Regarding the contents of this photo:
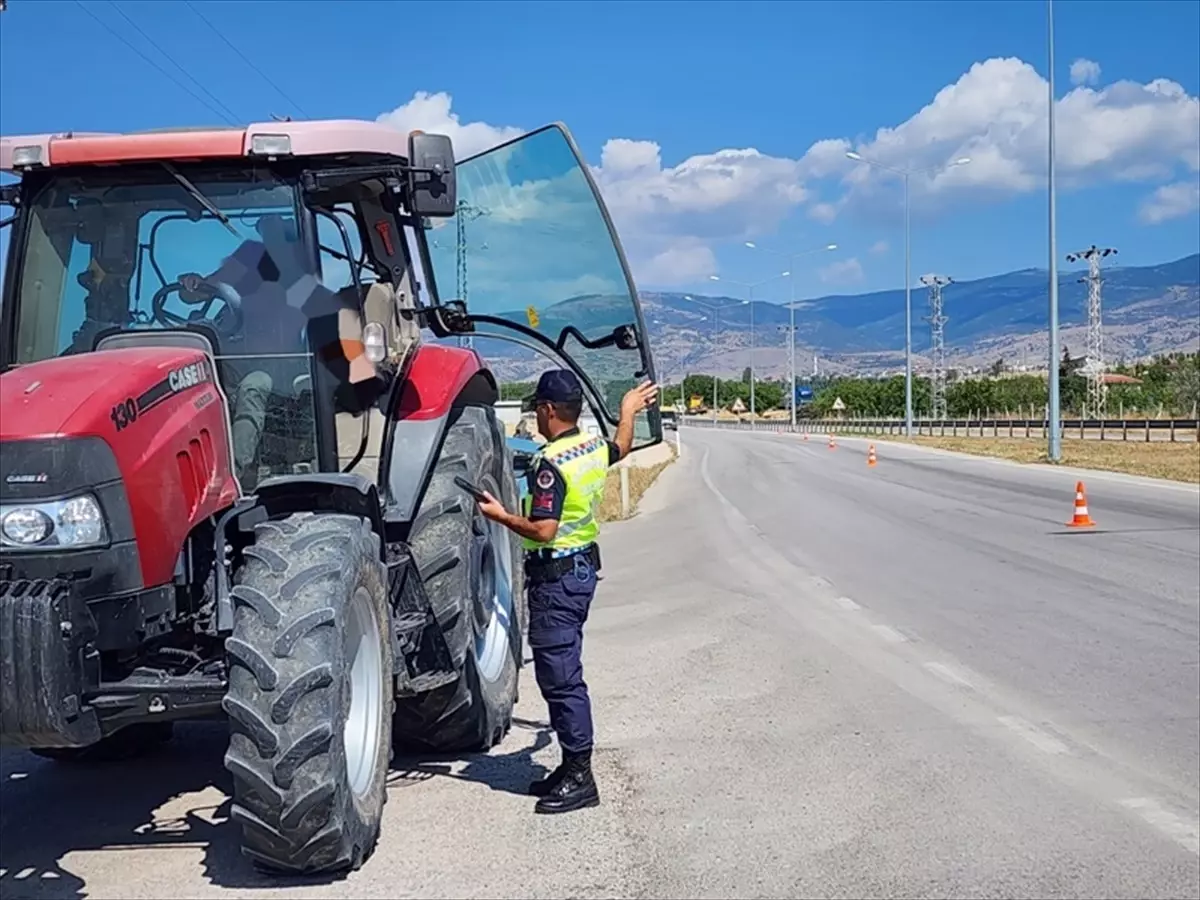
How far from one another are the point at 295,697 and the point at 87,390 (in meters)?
1.21

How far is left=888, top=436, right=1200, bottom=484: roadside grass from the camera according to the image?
3172 centimetres

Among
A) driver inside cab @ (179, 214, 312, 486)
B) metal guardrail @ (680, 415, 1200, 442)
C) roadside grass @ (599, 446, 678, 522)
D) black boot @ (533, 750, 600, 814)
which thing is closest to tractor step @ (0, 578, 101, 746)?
driver inside cab @ (179, 214, 312, 486)

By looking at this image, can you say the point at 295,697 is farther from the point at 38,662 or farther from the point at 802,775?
the point at 802,775

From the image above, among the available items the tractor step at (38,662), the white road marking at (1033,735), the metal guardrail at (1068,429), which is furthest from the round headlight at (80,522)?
the metal guardrail at (1068,429)

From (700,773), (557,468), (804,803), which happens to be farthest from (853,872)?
(557,468)

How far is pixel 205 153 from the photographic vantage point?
551cm

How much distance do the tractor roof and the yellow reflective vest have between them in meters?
1.48

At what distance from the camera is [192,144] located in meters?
5.50

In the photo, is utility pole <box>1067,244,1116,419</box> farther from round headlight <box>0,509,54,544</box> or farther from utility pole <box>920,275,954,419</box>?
round headlight <box>0,509,54,544</box>

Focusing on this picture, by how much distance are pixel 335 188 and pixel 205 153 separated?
1.98 feet

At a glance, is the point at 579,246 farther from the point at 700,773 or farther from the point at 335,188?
the point at 700,773

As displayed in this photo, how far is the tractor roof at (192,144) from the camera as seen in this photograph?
5500 mm

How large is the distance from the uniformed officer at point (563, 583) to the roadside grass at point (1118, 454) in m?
24.5

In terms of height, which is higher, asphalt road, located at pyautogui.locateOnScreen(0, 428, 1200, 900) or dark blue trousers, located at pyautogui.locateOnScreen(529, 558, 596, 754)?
dark blue trousers, located at pyautogui.locateOnScreen(529, 558, 596, 754)
